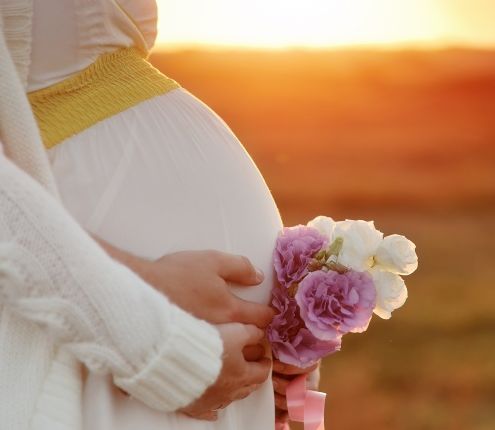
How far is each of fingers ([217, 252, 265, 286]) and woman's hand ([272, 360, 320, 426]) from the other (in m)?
0.23

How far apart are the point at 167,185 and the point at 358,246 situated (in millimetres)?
393

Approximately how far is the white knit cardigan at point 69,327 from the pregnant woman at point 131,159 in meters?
0.10

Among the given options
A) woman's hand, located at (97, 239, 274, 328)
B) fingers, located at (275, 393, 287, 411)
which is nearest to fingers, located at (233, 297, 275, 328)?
woman's hand, located at (97, 239, 274, 328)

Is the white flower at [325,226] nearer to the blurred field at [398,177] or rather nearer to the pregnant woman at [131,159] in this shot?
the pregnant woman at [131,159]

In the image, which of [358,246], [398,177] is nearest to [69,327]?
[358,246]

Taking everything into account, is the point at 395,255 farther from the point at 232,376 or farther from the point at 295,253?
the point at 232,376

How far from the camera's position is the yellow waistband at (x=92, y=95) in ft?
6.28

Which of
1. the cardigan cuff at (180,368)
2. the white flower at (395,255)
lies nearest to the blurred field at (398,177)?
the white flower at (395,255)

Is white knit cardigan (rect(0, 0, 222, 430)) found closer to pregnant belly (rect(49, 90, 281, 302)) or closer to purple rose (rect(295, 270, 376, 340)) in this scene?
pregnant belly (rect(49, 90, 281, 302))

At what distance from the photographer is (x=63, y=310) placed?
1.65 metres

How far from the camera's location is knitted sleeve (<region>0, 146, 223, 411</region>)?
64.7 inches

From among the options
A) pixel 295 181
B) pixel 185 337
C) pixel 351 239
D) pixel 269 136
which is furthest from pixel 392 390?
pixel 269 136

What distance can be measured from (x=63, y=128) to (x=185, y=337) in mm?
457

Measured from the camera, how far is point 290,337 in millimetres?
2074
